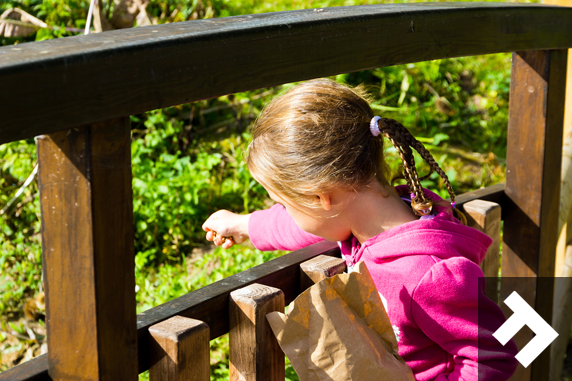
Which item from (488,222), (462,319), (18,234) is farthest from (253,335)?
(18,234)

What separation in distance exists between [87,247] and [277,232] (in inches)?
39.6

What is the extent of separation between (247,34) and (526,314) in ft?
5.30

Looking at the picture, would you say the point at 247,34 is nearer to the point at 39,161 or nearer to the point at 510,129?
the point at 39,161

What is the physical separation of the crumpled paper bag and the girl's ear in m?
0.26

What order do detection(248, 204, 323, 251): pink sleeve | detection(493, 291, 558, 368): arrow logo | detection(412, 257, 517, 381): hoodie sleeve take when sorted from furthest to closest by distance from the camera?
detection(493, 291, 558, 368): arrow logo < detection(248, 204, 323, 251): pink sleeve < detection(412, 257, 517, 381): hoodie sleeve

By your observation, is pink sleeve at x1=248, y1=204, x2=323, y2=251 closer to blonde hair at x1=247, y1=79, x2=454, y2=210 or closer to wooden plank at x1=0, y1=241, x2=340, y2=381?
wooden plank at x1=0, y1=241, x2=340, y2=381

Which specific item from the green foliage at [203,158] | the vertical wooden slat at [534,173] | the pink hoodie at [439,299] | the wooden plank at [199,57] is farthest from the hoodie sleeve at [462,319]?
the green foliage at [203,158]

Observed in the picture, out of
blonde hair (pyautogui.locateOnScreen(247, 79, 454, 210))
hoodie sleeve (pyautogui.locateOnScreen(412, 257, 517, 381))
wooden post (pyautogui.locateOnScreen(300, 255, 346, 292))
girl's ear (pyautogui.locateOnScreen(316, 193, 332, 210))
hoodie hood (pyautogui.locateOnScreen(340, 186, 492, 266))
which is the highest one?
blonde hair (pyautogui.locateOnScreen(247, 79, 454, 210))

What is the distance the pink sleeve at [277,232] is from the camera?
1781 millimetres

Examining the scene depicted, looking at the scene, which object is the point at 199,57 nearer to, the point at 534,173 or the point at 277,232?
the point at 277,232

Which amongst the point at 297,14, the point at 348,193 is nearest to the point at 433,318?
the point at 348,193

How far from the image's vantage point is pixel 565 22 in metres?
1.80

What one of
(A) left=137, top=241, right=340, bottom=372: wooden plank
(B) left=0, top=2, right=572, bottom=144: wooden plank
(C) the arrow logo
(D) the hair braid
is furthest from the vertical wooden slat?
(A) left=137, top=241, right=340, bottom=372: wooden plank

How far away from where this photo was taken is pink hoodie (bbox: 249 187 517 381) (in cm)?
131
